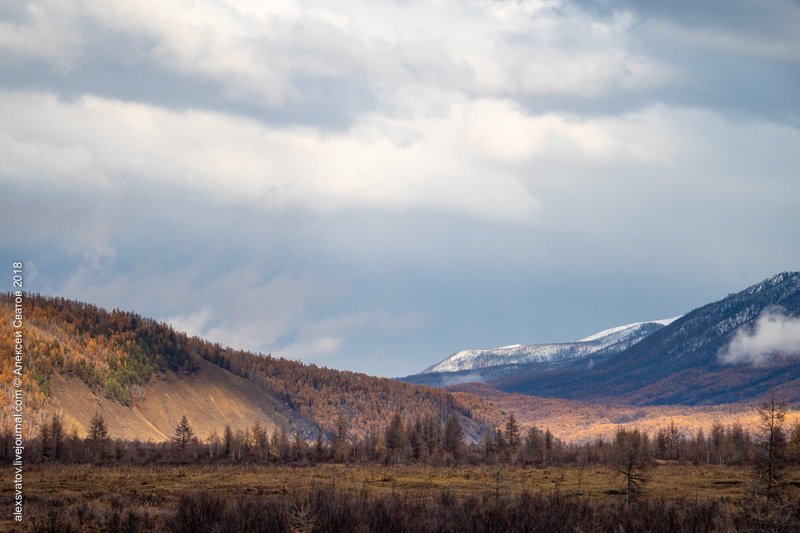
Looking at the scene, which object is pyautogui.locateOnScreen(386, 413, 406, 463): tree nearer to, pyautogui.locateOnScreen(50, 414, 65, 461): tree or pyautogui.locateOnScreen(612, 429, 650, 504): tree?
pyautogui.locateOnScreen(612, 429, 650, 504): tree

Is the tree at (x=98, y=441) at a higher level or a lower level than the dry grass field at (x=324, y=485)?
higher

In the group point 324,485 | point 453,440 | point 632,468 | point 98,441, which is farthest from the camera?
point 453,440

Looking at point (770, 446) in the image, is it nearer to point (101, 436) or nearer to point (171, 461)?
point (171, 461)

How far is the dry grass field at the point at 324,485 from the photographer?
202 feet

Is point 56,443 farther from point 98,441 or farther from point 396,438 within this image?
point 396,438

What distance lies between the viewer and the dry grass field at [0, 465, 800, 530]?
6150 cm

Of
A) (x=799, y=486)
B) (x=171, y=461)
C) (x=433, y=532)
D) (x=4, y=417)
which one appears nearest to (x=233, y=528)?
(x=433, y=532)

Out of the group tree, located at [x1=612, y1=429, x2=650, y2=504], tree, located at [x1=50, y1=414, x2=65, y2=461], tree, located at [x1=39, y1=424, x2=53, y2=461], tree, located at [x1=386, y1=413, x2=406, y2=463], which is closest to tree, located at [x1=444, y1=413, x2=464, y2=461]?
tree, located at [x1=386, y1=413, x2=406, y2=463]

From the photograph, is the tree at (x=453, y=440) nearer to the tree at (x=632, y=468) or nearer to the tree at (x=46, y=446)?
the tree at (x=632, y=468)

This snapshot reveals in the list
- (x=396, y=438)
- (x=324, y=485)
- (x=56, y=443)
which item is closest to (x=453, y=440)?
(x=396, y=438)

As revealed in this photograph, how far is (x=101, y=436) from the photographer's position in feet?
538

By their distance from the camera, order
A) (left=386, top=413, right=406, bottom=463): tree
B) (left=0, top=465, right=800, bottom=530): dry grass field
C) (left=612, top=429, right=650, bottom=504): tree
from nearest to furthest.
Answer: (left=0, top=465, right=800, bottom=530): dry grass field < (left=612, top=429, right=650, bottom=504): tree < (left=386, top=413, right=406, bottom=463): tree

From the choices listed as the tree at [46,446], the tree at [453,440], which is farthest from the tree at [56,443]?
the tree at [453,440]

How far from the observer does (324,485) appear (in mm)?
76250
